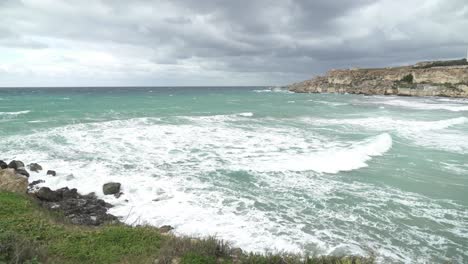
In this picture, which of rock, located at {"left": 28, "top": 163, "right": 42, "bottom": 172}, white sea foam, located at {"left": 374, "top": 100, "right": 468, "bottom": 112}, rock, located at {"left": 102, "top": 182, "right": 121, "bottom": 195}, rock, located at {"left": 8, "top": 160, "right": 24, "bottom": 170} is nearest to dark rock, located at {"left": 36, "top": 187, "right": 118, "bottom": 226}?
rock, located at {"left": 102, "top": 182, "right": 121, "bottom": 195}

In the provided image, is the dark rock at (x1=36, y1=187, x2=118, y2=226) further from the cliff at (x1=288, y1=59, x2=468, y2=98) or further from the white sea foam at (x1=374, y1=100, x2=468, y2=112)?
the cliff at (x1=288, y1=59, x2=468, y2=98)

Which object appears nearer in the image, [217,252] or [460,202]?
[217,252]

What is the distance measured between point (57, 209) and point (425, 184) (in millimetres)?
14186

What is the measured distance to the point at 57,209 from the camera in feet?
32.3

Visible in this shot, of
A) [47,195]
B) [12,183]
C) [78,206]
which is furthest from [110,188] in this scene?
[12,183]

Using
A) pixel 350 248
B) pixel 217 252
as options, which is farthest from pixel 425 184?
pixel 217 252

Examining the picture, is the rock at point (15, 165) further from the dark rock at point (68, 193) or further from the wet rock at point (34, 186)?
the dark rock at point (68, 193)

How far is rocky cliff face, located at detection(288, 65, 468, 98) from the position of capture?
71.5 metres

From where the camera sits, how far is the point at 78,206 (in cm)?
1045

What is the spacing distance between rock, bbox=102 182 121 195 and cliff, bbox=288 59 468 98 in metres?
81.8

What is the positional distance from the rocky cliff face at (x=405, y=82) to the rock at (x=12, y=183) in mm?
84679

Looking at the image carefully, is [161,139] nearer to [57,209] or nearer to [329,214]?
[57,209]

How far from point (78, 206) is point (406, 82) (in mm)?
89843

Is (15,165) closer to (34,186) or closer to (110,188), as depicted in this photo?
(34,186)
